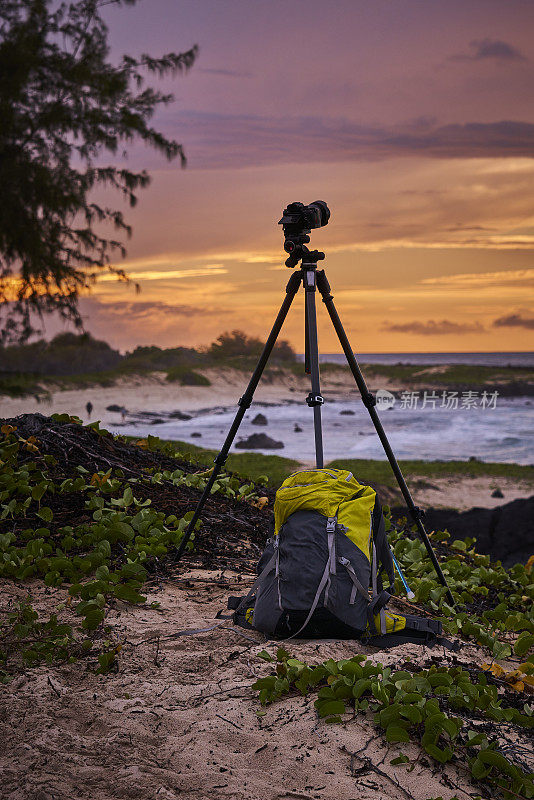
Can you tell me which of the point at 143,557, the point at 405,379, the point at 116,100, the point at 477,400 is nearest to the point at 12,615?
the point at 143,557

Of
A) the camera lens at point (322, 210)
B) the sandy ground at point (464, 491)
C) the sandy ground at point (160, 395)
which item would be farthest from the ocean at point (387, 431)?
the camera lens at point (322, 210)

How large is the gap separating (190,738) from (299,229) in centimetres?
329

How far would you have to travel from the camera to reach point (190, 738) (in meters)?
3.11

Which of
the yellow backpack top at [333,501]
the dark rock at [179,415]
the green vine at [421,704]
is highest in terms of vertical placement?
the yellow backpack top at [333,501]

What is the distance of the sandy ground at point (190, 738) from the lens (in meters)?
2.81

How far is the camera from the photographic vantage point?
15.3 feet

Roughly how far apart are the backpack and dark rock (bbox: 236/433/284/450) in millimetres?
15862

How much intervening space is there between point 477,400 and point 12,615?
42.8 m

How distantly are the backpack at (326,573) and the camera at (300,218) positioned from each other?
1.78m

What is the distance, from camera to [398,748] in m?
2.99

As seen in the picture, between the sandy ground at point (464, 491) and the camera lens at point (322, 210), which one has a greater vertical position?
the camera lens at point (322, 210)

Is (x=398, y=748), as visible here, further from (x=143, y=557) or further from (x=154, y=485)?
(x=154, y=485)

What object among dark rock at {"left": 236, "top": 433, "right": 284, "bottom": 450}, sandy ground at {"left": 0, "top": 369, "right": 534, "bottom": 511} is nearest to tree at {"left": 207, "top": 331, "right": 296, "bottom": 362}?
sandy ground at {"left": 0, "top": 369, "right": 534, "bottom": 511}

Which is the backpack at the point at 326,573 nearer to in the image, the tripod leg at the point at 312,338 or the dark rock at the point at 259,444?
the tripod leg at the point at 312,338
